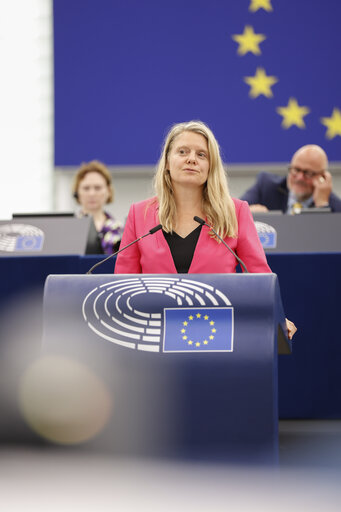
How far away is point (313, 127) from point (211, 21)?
95 centimetres

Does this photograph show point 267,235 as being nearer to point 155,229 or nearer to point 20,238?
point 20,238

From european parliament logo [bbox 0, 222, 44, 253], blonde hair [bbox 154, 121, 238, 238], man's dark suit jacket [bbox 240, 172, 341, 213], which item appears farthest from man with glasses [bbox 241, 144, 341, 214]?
blonde hair [bbox 154, 121, 238, 238]

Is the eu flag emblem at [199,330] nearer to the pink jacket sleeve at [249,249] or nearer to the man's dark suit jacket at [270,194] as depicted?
the pink jacket sleeve at [249,249]

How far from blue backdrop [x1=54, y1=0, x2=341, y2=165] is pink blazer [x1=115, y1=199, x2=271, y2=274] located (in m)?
2.85

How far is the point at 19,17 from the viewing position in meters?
4.87

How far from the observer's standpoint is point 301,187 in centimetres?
362

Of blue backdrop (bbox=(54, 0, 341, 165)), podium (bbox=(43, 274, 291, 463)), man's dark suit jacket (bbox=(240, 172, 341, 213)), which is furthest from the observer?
blue backdrop (bbox=(54, 0, 341, 165))

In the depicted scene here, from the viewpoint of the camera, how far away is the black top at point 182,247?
183 cm

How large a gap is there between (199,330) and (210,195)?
48 cm

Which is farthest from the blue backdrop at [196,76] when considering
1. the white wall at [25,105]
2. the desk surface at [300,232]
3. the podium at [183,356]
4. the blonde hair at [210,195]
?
the podium at [183,356]

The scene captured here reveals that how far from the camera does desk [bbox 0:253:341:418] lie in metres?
2.50

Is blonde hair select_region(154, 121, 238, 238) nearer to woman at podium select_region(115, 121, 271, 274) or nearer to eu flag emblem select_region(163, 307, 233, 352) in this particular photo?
woman at podium select_region(115, 121, 271, 274)

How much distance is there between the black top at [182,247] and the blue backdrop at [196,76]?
9.56 ft

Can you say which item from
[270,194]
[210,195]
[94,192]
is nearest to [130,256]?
[210,195]
